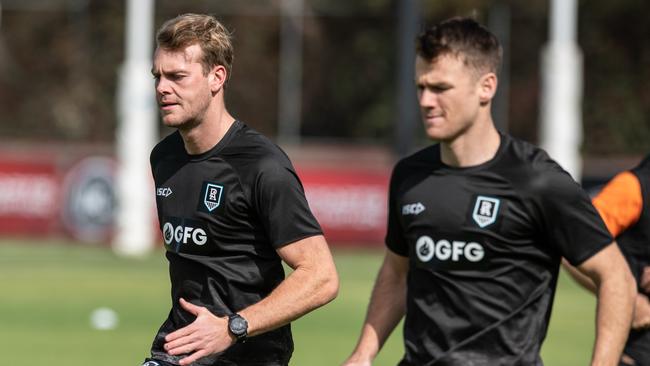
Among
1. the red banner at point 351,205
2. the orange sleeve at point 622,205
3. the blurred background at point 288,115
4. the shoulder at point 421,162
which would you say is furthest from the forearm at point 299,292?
the red banner at point 351,205

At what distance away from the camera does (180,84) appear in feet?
19.1

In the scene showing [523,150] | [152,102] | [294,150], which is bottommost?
[294,150]

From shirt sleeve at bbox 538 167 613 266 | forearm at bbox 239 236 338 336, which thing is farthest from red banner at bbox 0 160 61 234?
shirt sleeve at bbox 538 167 613 266

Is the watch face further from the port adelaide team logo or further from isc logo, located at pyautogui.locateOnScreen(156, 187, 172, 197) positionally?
isc logo, located at pyautogui.locateOnScreen(156, 187, 172, 197)

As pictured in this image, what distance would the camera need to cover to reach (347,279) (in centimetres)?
2048

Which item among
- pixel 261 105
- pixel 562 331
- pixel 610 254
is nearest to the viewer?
pixel 610 254

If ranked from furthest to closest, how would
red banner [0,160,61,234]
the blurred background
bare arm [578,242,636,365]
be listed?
red banner [0,160,61,234] < the blurred background < bare arm [578,242,636,365]

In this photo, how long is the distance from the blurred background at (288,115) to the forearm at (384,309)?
8709 millimetres

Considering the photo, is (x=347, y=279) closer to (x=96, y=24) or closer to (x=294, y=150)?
(x=294, y=150)

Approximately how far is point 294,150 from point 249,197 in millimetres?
26761

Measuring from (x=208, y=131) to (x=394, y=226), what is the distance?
35.1 inches

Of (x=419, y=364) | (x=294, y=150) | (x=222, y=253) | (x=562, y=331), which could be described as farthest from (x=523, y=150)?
(x=294, y=150)

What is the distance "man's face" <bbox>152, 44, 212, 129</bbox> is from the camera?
229 inches

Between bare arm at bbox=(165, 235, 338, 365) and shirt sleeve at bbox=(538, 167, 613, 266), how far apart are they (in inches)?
35.6
